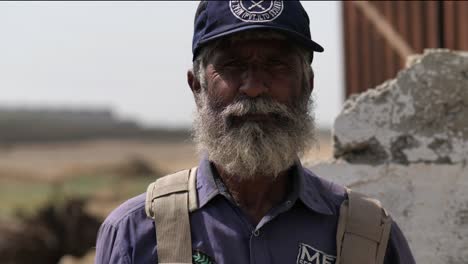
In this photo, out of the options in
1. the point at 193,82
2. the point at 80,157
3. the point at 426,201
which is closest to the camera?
the point at 193,82

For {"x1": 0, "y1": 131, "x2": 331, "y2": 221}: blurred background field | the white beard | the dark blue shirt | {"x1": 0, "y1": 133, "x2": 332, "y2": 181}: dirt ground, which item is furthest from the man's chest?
{"x1": 0, "y1": 133, "x2": 332, "y2": 181}: dirt ground

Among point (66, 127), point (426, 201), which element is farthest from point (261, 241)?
point (66, 127)

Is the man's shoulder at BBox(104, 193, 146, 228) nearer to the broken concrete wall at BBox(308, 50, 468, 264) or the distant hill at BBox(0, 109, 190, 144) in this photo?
the broken concrete wall at BBox(308, 50, 468, 264)

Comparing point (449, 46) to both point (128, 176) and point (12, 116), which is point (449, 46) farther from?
point (12, 116)

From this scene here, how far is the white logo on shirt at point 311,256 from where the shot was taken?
82.9 inches

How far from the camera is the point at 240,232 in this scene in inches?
83.5

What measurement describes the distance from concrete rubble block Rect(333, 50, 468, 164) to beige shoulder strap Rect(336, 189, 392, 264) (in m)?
0.77

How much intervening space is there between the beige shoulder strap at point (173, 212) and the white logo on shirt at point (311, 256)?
314 millimetres

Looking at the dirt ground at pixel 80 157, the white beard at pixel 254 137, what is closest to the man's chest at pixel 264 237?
the white beard at pixel 254 137

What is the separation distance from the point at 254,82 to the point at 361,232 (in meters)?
0.53

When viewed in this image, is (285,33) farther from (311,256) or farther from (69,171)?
(69,171)

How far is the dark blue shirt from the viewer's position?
209 cm

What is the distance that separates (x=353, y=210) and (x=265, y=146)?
12.7 inches

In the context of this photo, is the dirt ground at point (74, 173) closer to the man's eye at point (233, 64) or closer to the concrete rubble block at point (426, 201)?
the concrete rubble block at point (426, 201)
